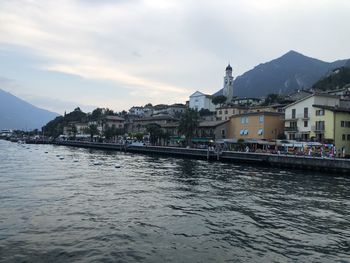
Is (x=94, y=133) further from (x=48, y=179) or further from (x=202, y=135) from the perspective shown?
(x=48, y=179)

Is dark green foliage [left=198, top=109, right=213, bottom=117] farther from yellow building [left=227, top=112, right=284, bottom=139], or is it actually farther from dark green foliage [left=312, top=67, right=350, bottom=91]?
yellow building [left=227, top=112, right=284, bottom=139]

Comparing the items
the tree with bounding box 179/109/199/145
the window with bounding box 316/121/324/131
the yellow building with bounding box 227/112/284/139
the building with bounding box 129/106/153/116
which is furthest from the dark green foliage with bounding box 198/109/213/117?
the window with bounding box 316/121/324/131

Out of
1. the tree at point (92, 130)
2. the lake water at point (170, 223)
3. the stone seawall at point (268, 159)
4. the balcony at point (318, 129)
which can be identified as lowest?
the lake water at point (170, 223)

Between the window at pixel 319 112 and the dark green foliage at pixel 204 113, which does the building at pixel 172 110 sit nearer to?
the dark green foliage at pixel 204 113

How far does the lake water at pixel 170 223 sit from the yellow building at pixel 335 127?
98.4ft

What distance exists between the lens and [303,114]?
65.1 meters

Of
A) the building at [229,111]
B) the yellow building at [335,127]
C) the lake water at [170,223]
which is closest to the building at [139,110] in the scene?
the building at [229,111]

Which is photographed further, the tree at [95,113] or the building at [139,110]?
the tree at [95,113]

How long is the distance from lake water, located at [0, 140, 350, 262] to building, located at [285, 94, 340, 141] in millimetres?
35391

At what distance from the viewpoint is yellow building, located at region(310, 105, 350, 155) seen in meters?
57.7

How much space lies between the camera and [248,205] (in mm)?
22531

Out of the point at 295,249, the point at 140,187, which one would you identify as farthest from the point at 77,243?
the point at 140,187

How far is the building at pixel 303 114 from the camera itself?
63.6 metres

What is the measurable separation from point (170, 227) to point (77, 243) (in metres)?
4.50
